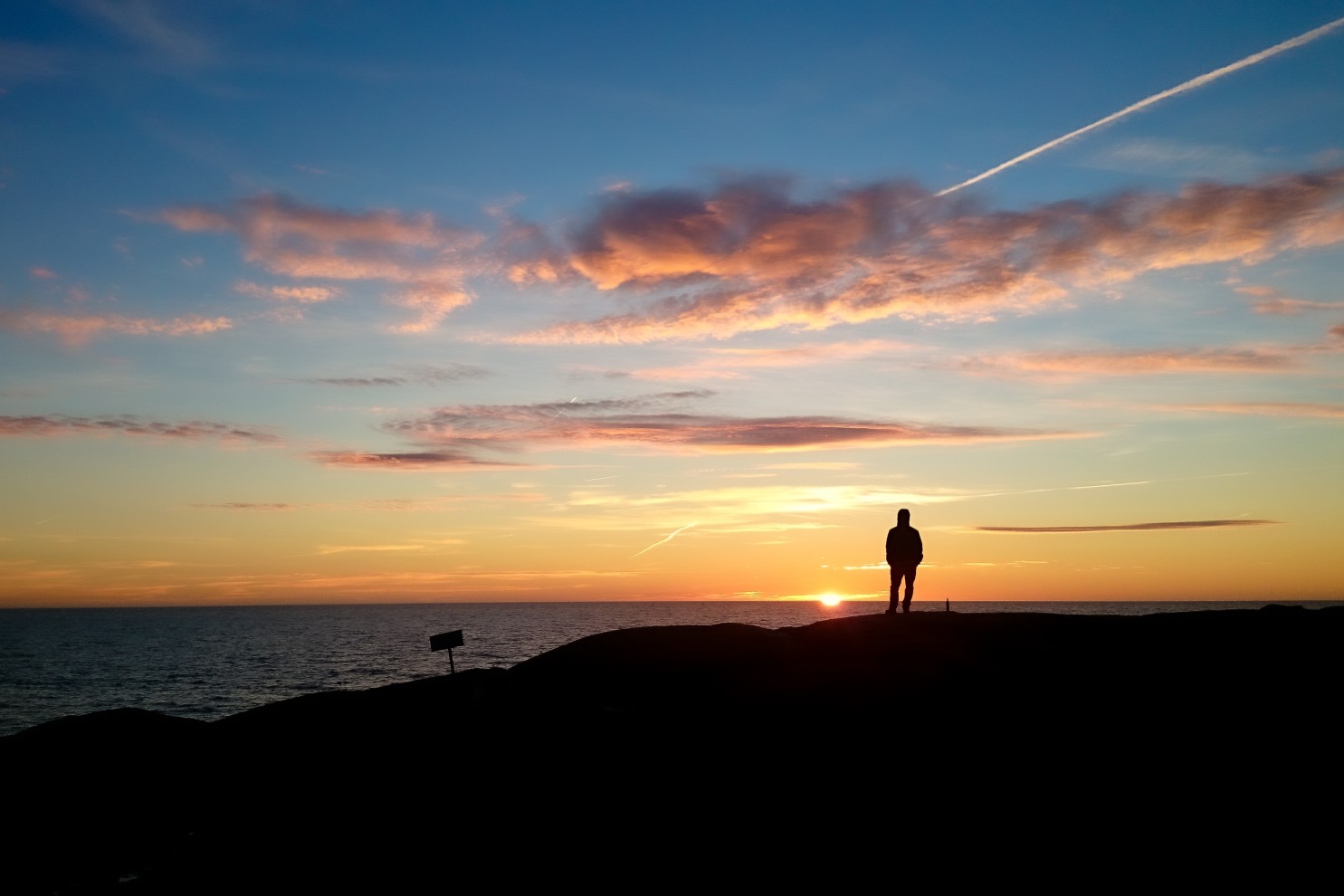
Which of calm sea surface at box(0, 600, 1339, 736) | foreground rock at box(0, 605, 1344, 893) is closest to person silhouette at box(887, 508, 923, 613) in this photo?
foreground rock at box(0, 605, 1344, 893)

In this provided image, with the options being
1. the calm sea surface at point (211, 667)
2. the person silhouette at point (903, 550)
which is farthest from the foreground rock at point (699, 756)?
the calm sea surface at point (211, 667)

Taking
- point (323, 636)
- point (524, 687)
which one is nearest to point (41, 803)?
point (524, 687)

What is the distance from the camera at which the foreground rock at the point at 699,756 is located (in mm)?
13500

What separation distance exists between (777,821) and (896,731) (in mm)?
3347

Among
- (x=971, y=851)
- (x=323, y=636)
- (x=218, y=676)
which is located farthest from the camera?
(x=323, y=636)

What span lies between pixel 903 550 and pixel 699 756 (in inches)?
407

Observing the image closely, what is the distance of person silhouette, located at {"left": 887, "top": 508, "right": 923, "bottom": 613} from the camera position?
23625 millimetres

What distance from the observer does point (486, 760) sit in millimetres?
17109

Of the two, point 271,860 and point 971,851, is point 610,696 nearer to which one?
point 271,860

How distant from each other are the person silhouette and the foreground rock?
1451mm

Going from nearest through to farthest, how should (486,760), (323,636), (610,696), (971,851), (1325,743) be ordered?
(971,851) → (1325,743) → (486,760) → (610,696) → (323,636)

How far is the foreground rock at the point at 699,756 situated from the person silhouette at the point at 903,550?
1.45m

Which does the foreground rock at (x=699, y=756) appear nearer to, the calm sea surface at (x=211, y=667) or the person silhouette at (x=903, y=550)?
the person silhouette at (x=903, y=550)

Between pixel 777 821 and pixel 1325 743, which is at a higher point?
pixel 1325 743
